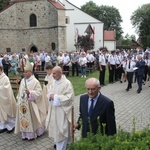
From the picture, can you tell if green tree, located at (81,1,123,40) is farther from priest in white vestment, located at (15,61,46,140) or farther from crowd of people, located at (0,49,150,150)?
priest in white vestment, located at (15,61,46,140)

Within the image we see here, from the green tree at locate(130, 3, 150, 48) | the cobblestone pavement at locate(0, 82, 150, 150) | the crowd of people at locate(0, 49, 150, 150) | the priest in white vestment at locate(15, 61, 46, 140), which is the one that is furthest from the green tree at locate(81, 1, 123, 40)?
the priest in white vestment at locate(15, 61, 46, 140)

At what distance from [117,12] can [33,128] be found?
76.4 metres

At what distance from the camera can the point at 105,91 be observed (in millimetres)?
14602

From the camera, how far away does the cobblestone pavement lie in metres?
6.73

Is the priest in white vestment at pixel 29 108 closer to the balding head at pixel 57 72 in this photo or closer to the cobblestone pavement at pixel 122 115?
the cobblestone pavement at pixel 122 115

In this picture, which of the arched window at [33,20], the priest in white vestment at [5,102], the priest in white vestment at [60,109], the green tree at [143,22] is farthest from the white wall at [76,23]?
the priest in white vestment at [60,109]

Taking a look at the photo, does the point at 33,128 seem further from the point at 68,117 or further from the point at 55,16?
the point at 55,16

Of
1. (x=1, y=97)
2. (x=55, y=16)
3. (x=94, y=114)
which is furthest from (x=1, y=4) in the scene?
(x=94, y=114)

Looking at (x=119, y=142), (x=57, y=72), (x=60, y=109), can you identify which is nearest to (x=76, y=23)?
(x=57, y=72)

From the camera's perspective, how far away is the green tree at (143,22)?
6312cm

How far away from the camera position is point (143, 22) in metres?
64.5

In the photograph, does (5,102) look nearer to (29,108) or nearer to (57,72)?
(29,108)

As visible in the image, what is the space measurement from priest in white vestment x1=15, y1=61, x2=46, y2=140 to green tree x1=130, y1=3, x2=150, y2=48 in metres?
58.1

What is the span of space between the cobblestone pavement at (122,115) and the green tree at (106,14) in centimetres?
6540
